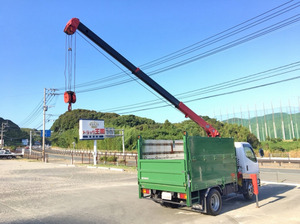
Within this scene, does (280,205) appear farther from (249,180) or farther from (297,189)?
(297,189)

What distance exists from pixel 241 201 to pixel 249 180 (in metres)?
0.87

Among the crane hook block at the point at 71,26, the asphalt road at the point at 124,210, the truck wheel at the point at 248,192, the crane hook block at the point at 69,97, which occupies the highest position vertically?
the crane hook block at the point at 71,26

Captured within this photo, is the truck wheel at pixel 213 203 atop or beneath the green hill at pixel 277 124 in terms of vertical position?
beneath

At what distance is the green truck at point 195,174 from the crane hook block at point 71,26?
7.48 metres

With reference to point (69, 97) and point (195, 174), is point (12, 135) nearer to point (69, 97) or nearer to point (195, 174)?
point (69, 97)

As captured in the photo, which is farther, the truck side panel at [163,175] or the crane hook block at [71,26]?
the crane hook block at [71,26]

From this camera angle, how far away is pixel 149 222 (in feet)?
22.4

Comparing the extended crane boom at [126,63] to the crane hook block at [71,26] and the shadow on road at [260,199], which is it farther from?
the shadow on road at [260,199]

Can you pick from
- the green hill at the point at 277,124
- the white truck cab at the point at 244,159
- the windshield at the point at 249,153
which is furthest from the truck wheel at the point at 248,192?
the green hill at the point at 277,124

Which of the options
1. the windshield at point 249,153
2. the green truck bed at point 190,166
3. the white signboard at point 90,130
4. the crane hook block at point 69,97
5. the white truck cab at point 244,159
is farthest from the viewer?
the white signboard at point 90,130

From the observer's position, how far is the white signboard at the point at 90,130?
32969 mm

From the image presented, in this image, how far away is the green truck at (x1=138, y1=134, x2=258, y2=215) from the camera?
7051 mm

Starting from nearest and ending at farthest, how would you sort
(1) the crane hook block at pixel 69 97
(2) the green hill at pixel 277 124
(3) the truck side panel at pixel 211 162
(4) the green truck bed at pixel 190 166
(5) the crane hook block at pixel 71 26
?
(4) the green truck bed at pixel 190 166 < (3) the truck side panel at pixel 211 162 < (5) the crane hook block at pixel 71 26 < (1) the crane hook block at pixel 69 97 < (2) the green hill at pixel 277 124

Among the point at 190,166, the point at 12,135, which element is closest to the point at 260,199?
the point at 190,166
